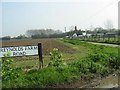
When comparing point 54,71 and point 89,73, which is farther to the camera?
point 89,73

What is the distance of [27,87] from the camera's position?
8.01m

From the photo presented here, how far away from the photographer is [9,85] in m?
7.85

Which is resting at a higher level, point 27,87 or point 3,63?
point 3,63

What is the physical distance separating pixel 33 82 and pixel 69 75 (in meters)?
1.92

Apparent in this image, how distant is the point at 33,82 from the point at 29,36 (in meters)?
87.8

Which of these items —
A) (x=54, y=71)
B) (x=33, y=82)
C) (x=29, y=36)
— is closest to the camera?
(x=33, y=82)

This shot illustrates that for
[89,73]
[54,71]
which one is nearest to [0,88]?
[54,71]

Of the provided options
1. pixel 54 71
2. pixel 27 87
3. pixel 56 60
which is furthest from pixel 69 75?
pixel 27 87

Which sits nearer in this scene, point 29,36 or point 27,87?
point 27,87

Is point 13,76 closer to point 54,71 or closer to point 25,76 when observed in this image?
point 25,76

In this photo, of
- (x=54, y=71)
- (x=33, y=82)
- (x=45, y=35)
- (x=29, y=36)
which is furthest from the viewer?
(x=29, y=36)

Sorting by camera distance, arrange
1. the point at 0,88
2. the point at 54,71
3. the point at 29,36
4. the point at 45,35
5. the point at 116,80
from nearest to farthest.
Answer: the point at 0,88, the point at 54,71, the point at 116,80, the point at 45,35, the point at 29,36

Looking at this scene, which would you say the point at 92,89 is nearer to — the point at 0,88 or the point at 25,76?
the point at 25,76

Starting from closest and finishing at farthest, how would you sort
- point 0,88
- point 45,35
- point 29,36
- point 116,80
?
point 0,88
point 116,80
point 45,35
point 29,36
